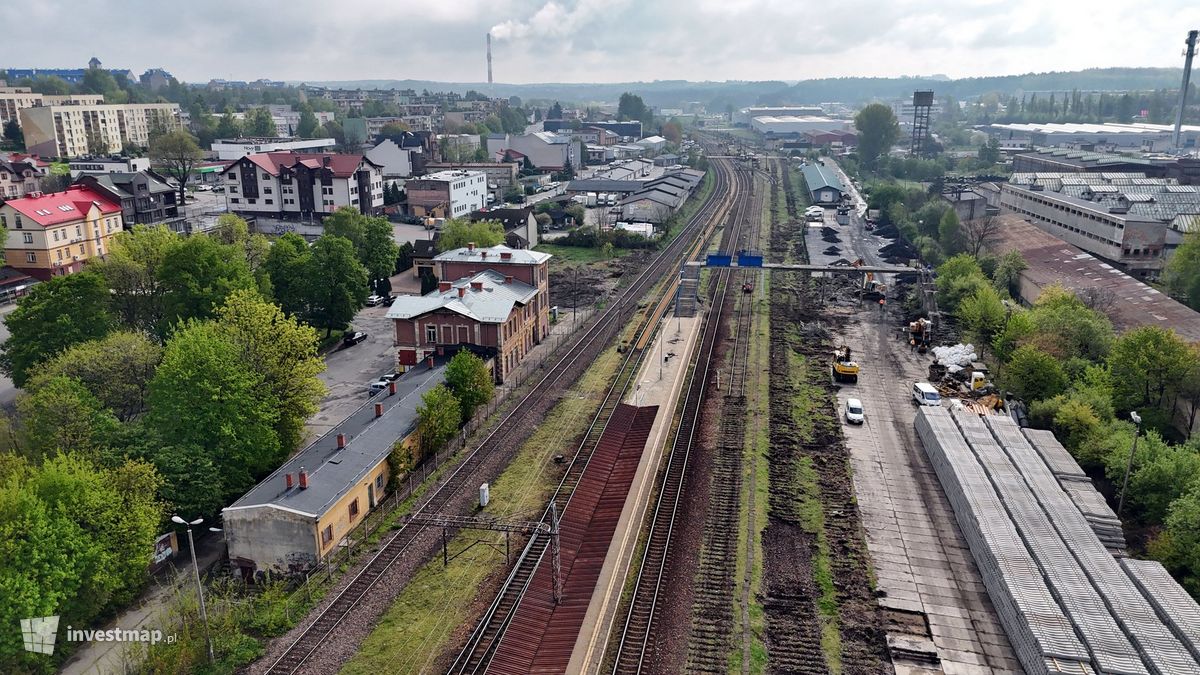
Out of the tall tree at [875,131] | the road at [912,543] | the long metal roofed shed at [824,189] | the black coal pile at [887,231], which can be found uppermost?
the tall tree at [875,131]

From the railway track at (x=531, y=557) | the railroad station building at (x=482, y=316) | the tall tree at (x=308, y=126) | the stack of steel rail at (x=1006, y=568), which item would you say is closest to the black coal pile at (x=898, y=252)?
the railway track at (x=531, y=557)

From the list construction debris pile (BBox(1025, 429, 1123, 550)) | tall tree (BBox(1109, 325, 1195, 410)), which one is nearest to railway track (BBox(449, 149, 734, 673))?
construction debris pile (BBox(1025, 429, 1123, 550))

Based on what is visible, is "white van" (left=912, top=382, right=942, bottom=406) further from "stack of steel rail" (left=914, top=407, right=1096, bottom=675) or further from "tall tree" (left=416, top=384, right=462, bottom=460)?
"tall tree" (left=416, top=384, right=462, bottom=460)

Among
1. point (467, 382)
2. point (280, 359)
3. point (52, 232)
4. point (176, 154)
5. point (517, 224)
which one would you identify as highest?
point (176, 154)

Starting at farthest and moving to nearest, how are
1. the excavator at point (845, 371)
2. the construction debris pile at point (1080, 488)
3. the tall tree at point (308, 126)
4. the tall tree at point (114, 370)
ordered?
the tall tree at point (308, 126)
the excavator at point (845, 371)
the tall tree at point (114, 370)
the construction debris pile at point (1080, 488)

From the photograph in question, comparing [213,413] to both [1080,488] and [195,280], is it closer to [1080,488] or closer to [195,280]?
[195,280]

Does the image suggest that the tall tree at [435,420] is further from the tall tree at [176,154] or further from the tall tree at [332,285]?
the tall tree at [176,154]

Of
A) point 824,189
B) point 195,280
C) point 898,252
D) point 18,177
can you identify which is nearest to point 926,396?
point 195,280
